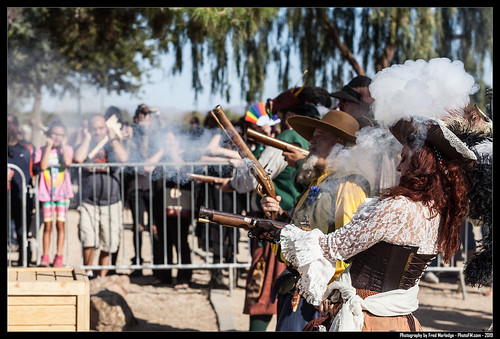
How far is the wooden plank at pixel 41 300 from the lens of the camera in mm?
4676

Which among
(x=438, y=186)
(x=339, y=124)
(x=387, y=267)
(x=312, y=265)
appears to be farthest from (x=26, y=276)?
(x=438, y=186)

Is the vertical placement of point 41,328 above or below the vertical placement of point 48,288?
below

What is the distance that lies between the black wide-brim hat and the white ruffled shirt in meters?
0.23

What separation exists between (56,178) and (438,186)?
17.6 feet

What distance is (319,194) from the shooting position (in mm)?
3578

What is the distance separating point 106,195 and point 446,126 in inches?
200

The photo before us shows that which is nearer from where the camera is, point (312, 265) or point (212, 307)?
point (312, 265)

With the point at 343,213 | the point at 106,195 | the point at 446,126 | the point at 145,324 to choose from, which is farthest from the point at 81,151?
the point at 446,126

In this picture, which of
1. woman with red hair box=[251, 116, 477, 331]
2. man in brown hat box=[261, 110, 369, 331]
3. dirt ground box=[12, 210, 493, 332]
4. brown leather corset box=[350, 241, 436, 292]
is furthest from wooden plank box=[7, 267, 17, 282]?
brown leather corset box=[350, 241, 436, 292]

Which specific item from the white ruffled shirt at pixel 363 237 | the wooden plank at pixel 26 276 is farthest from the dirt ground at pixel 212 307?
the white ruffled shirt at pixel 363 237

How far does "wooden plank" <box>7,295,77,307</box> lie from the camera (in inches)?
184

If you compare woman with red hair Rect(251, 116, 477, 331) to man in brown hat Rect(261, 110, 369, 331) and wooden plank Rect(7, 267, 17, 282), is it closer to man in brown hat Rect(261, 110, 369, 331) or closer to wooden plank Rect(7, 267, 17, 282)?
man in brown hat Rect(261, 110, 369, 331)

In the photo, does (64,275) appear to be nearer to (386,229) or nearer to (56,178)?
(56,178)
